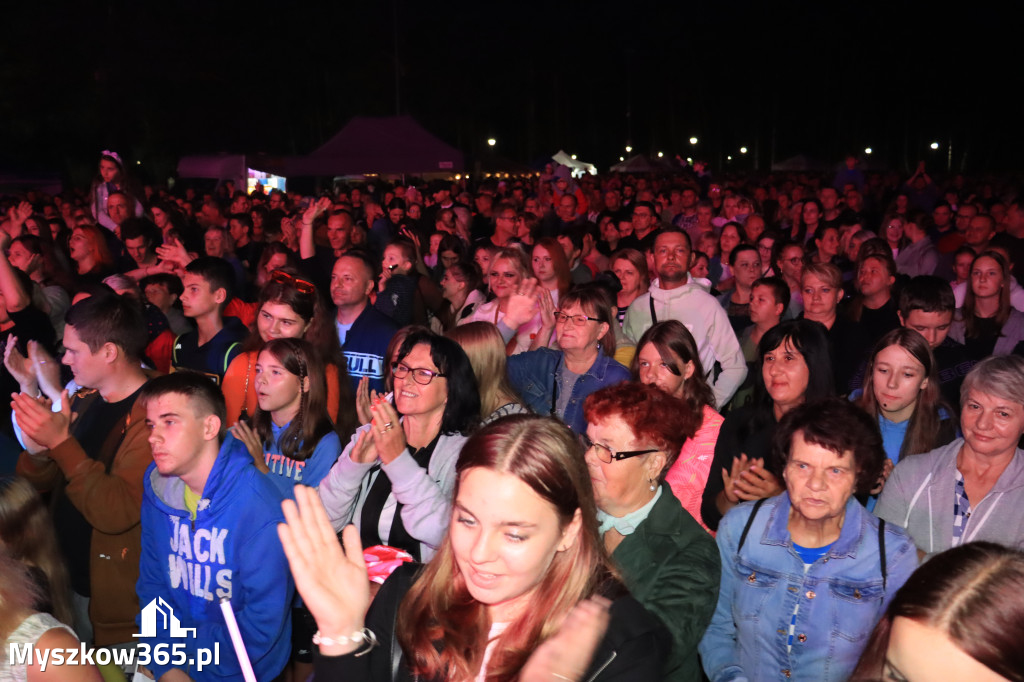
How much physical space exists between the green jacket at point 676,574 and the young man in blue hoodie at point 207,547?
4.47ft

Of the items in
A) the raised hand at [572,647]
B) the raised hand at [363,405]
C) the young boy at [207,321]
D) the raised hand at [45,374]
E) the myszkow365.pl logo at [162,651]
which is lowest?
the myszkow365.pl logo at [162,651]

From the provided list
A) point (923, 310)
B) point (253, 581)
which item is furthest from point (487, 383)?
point (923, 310)

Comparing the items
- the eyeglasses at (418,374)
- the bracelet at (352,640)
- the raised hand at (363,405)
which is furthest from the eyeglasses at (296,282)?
the bracelet at (352,640)

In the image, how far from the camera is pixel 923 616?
6.33 feet

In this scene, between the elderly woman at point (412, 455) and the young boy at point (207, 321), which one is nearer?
the elderly woman at point (412, 455)

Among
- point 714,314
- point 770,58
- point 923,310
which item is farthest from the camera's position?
point 770,58

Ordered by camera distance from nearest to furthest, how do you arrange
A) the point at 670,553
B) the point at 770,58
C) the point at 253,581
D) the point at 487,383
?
the point at 670,553, the point at 253,581, the point at 487,383, the point at 770,58

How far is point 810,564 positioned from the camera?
2887mm

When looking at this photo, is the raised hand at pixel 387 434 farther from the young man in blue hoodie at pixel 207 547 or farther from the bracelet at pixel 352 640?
the bracelet at pixel 352 640

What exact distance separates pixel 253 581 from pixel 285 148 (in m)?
43.5

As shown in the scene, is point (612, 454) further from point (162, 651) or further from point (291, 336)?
point (291, 336)

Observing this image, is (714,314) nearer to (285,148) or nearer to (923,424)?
(923,424)

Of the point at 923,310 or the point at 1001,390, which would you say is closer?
the point at 1001,390

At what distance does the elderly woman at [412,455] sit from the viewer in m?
3.36
